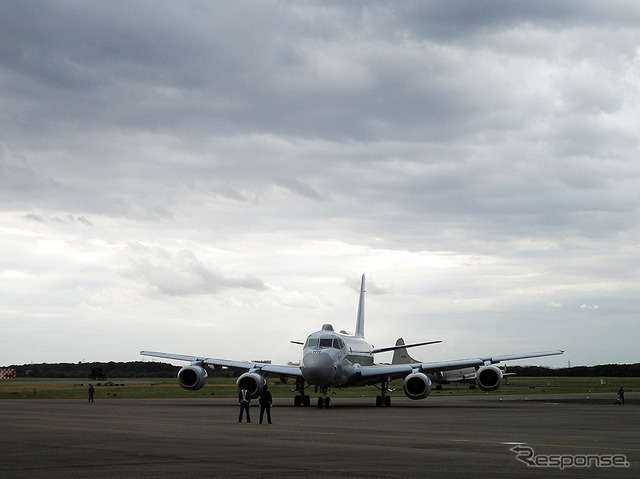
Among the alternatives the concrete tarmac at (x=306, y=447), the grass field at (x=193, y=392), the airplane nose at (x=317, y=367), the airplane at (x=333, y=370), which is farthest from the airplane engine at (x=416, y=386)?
the grass field at (x=193, y=392)

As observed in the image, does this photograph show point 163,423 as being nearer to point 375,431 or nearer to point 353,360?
point 375,431

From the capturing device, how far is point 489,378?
48.0 m

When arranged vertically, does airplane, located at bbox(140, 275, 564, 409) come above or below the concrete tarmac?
above

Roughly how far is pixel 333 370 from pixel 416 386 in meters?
5.12

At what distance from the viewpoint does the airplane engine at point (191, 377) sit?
48781mm

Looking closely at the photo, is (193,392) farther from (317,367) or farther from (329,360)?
(317,367)

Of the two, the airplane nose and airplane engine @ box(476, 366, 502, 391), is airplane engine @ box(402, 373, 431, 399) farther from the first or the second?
the airplane nose

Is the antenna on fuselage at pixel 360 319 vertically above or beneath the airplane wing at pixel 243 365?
above

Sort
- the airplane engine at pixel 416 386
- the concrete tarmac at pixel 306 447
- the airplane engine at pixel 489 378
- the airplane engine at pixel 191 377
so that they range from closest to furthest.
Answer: the concrete tarmac at pixel 306 447
the airplane engine at pixel 416 386
the airplane engine at pixel 489 378
the airplane engine at pixel 191 377

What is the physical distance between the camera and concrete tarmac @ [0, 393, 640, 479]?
593 inches

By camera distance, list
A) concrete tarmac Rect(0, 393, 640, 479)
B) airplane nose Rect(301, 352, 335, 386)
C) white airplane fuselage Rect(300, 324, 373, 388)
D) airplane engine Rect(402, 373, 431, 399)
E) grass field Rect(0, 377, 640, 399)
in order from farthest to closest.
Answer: grass field Rect(0, 377, 640, 399)
airplane engine Rect(402, 373, 431, 399)
white airplane fuselage Rect(300, 324, 373, 388)
airplane nose Rect(301, 352, 335, 386)
concrete tarmac Rect(0, 393, 640, 479)


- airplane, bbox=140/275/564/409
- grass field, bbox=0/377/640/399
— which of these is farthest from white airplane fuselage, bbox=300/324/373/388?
grass field, bbox=0/377/640/399

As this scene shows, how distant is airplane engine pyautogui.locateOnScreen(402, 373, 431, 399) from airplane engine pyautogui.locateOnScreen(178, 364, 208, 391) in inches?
478

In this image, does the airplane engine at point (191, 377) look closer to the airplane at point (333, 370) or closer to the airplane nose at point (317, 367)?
the airplane at point (333, 370)
